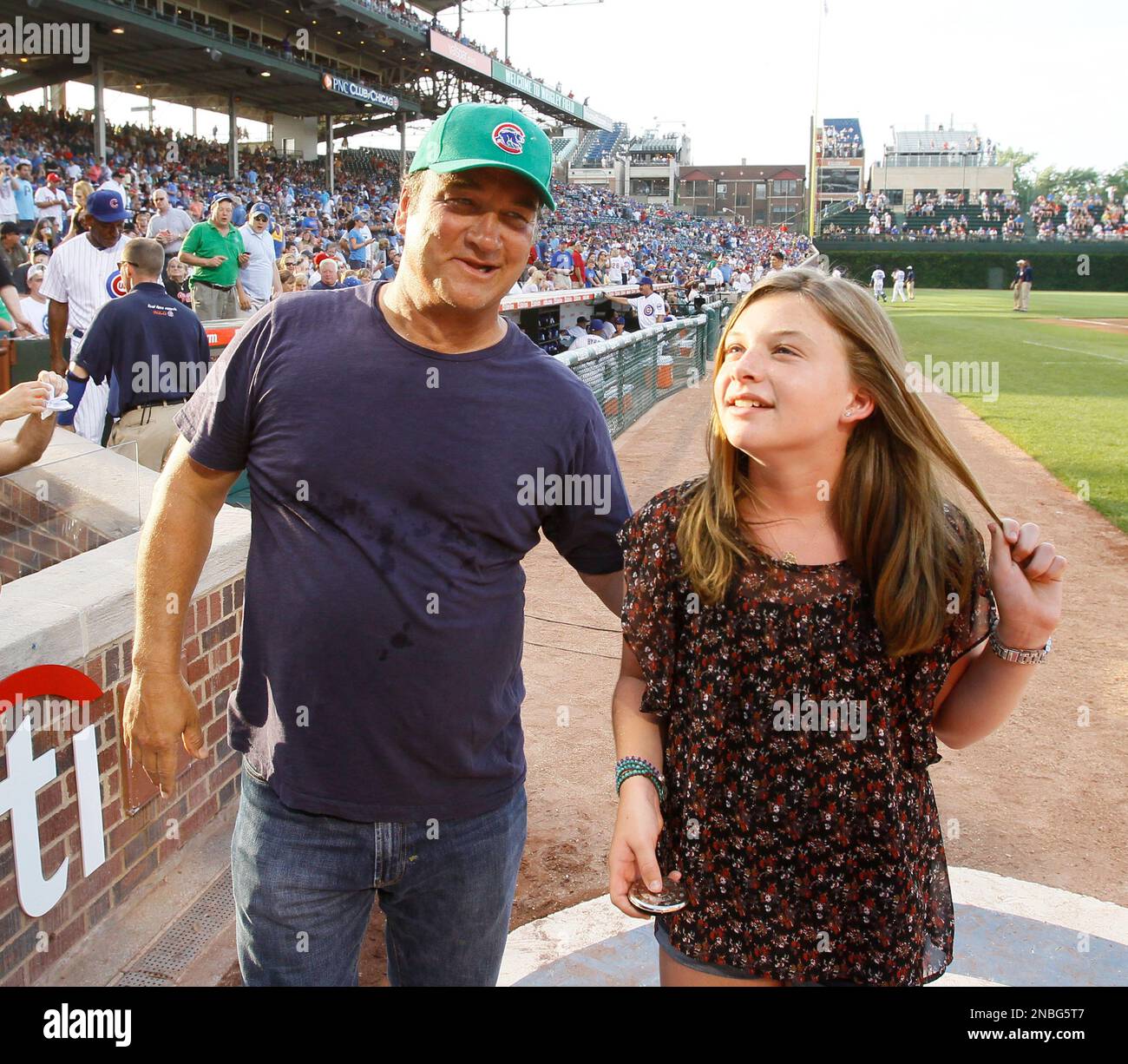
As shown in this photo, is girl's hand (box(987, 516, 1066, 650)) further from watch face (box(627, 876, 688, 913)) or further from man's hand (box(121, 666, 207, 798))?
man's hand (box(121, 666, 207, 798))

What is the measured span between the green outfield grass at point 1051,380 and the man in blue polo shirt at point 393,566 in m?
8.64

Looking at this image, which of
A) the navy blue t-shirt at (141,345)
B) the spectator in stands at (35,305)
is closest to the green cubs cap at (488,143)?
the navy blue t-shirt at (141,345)

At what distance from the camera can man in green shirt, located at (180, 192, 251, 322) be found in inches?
367

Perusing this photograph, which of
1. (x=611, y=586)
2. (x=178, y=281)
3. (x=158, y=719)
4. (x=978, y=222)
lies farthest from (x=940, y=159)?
(x=158, y=719)

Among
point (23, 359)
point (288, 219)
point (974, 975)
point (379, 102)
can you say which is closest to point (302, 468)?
point (974, 975)

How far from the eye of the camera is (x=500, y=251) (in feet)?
6.61

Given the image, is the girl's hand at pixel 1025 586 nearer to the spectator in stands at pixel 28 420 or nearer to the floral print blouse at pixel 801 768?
the floral print blouse at pixel 801 768

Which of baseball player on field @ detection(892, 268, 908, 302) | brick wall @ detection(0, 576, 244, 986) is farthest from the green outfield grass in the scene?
brick wall @ detection(0, 576, 244, 986)

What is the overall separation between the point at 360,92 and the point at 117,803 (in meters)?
41.8

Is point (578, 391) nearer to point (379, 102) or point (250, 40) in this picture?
point (250, 40)

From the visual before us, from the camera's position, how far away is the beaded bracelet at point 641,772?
186cm

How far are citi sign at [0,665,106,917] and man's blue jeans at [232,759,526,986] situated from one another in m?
0.94

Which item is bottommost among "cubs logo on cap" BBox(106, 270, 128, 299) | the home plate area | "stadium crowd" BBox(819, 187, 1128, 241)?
the home plate area
